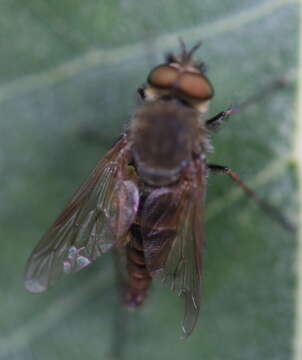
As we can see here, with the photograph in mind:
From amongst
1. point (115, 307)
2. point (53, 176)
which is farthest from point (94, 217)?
point (115, 307)

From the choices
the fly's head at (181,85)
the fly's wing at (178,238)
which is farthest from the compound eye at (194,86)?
the fly's wing at (178,238)

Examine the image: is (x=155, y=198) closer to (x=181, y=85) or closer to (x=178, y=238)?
(x=178, y=238)

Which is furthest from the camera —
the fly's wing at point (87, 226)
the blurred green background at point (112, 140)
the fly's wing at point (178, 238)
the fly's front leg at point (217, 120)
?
the blurred green background at point (112, 140)

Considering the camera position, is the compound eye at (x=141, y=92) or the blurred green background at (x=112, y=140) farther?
the blurred green background at (x=112, y=140)

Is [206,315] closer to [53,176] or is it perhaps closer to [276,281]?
[276,281]

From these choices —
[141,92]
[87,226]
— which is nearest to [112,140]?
[141,92]

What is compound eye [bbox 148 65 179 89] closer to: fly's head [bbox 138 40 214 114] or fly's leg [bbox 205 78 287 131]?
fly's head [bbox 138 40 214 114]

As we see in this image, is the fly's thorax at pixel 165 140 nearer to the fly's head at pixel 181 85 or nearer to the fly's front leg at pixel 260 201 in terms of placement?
the fly's head at pixel 181 85
